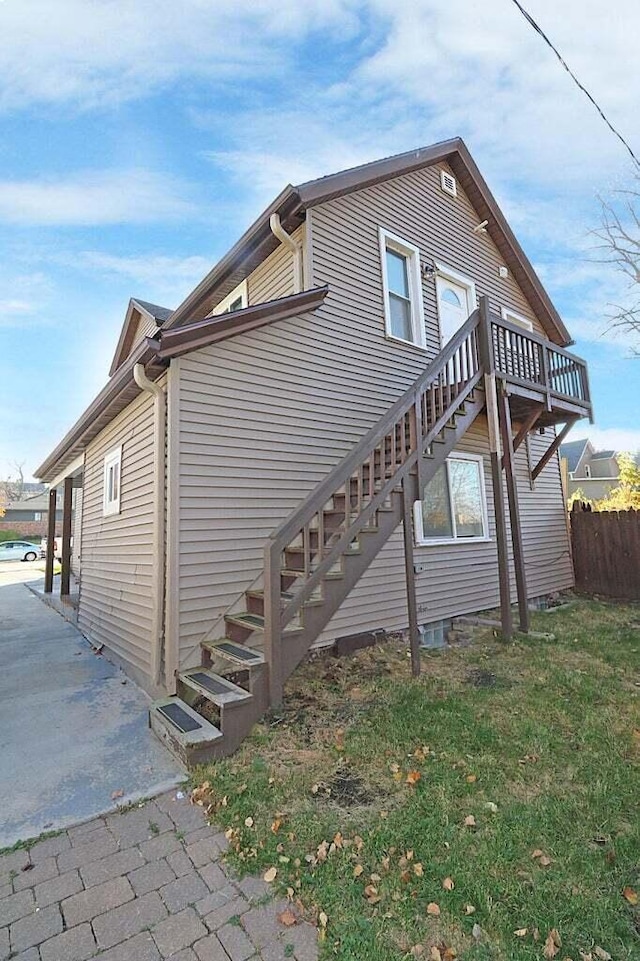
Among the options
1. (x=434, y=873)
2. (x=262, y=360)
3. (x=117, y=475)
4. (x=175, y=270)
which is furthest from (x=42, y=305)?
(x=434, y=873)

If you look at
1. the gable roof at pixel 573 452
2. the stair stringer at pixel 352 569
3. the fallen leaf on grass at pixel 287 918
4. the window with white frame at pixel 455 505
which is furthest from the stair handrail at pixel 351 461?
the gable roof at pixel 573 452

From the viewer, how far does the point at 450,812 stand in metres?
2.71

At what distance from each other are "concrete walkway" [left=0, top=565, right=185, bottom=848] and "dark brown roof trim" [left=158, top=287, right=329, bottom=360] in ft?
10.7

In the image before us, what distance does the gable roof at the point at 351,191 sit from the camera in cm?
599

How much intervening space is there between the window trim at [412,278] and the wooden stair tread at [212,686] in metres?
5.29

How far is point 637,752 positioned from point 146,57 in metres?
9.62

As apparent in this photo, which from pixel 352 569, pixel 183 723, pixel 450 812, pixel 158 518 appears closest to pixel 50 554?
pixel 158 518

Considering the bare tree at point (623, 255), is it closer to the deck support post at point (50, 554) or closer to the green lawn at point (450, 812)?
the green lawn at point (450, 812)

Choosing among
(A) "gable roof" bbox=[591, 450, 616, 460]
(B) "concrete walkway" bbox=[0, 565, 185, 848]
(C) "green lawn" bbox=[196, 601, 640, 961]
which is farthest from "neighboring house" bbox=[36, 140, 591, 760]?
(A) "gable roof" bbox=[591, 450, 616, 460]

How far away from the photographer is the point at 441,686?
15.6ft

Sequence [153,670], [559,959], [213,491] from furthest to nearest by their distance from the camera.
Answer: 1. [213,491]
2. [153,670]
3. [559,959]

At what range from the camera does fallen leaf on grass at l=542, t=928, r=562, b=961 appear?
1.82 meters

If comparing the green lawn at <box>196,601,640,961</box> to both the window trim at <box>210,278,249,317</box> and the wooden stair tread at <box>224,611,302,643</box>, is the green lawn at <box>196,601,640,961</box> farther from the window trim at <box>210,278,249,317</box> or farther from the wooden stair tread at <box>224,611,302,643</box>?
the window trim at <box>210,278,249,317</box>

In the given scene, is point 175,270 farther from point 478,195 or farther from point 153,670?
point 153,670
